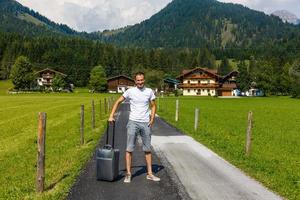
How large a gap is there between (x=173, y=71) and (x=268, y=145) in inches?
6374

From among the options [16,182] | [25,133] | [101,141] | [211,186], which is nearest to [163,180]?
[211,186]

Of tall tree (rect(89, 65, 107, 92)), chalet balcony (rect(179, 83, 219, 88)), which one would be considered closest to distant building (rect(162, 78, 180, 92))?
chalet balcony (rect(179, 83, 219, 88))

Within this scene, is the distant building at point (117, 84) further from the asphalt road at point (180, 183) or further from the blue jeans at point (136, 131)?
the blue jeans at point (136, 131)

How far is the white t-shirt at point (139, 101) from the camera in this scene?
10.1 metres

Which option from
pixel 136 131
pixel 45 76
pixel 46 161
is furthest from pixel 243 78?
pixel 136 131

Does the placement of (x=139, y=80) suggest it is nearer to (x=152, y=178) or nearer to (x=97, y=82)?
(x=152, y=178)

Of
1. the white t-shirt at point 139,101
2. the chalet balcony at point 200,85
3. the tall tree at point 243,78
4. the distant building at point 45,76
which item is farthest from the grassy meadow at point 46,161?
the distant building at point 45,76

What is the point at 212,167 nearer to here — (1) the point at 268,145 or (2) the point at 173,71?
(1) the point at 268,145

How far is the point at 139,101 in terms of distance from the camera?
10078mm

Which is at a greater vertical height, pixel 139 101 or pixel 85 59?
pixel 85 59

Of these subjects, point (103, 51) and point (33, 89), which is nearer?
point (33, 89)

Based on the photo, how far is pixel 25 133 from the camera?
21.7 m

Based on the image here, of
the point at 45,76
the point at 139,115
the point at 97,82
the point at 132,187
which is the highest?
the point at 45,76

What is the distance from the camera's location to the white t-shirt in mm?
10070
